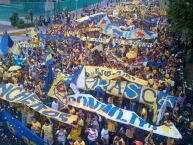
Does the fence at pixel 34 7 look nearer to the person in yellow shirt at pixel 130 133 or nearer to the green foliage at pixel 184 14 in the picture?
the green foliage at pixel 184 14

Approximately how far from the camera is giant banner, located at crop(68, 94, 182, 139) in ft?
47.1

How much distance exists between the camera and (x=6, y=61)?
23.2 m

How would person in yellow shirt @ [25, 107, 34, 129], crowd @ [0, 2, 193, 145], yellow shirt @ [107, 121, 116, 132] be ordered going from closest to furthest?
crowd @ [0, 2, 193, 145] < yellow shirt @ [107, 121, 116, 132] < person in yellow shirt @ [25, 107, 34, 129]

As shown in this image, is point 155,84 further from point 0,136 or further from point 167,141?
point 0,136

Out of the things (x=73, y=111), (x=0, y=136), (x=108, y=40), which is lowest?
(x=0, y=136)

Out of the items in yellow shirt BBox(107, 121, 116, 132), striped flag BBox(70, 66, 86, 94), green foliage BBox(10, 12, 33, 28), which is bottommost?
yellow shirt BBox(107, 121, 116, 132)

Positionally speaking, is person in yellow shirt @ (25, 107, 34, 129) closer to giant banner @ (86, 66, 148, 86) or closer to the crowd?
the crowd

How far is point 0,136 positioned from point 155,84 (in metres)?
7.77

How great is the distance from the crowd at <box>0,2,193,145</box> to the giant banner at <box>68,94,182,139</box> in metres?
0.27

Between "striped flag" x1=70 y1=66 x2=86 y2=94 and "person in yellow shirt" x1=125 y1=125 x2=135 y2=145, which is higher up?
"striped flag" x1=70 y1=66 x2=86 y2=94

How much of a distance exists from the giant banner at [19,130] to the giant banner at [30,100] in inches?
36.5

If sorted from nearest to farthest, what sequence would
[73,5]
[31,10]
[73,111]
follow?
[73,111] → [31,10] → [73,5]

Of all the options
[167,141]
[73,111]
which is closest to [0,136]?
[73,111]

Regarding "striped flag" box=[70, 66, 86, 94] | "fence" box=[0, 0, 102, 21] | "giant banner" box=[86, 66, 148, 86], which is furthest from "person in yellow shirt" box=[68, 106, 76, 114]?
"fence" box=[0, 0, 102, 21]
